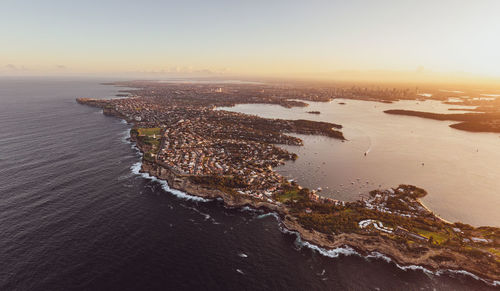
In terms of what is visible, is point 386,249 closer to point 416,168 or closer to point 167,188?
point 167,188

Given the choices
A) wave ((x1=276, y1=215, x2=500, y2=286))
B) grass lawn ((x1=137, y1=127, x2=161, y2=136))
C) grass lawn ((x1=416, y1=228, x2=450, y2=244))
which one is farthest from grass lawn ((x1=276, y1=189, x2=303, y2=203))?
grass lawn ((x1=137, y1=127, x2=161, y2=136))

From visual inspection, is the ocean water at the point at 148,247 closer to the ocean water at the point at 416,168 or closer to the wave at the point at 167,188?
the wave at the point at 167,188

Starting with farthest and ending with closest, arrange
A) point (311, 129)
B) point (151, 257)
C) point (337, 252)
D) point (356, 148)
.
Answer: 1. point (311, 129)
2. point (356, 148)
3. point (337, 252)
4. point (151, 257)

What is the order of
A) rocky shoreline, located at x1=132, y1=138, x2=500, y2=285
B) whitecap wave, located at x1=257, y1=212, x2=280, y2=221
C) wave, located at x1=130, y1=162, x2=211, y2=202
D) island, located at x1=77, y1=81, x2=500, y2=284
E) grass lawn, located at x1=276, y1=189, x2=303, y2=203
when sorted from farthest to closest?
wave, located at x1=130, y1=162, x2=211, y2=202 < grass lawn, located at x1=276, y1=189, x2=303, y2=203 < whitecap wave, located at x1=257, y1=212, x2=280, y2=221 < island, located at x1=77, y1=81, x2=500, y2=284 < rocky shoreline, located at x1=132, y1=138, x2=500, y2=285

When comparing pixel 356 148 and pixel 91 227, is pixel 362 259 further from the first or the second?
pixel 356 148

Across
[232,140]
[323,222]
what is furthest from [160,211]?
[232,140]

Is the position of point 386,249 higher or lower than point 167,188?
lower

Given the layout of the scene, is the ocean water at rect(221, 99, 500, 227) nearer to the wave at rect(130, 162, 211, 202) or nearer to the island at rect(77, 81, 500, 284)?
the island at rect(77, 81, 500, 284)

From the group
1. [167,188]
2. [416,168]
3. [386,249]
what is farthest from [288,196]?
[416,168]
